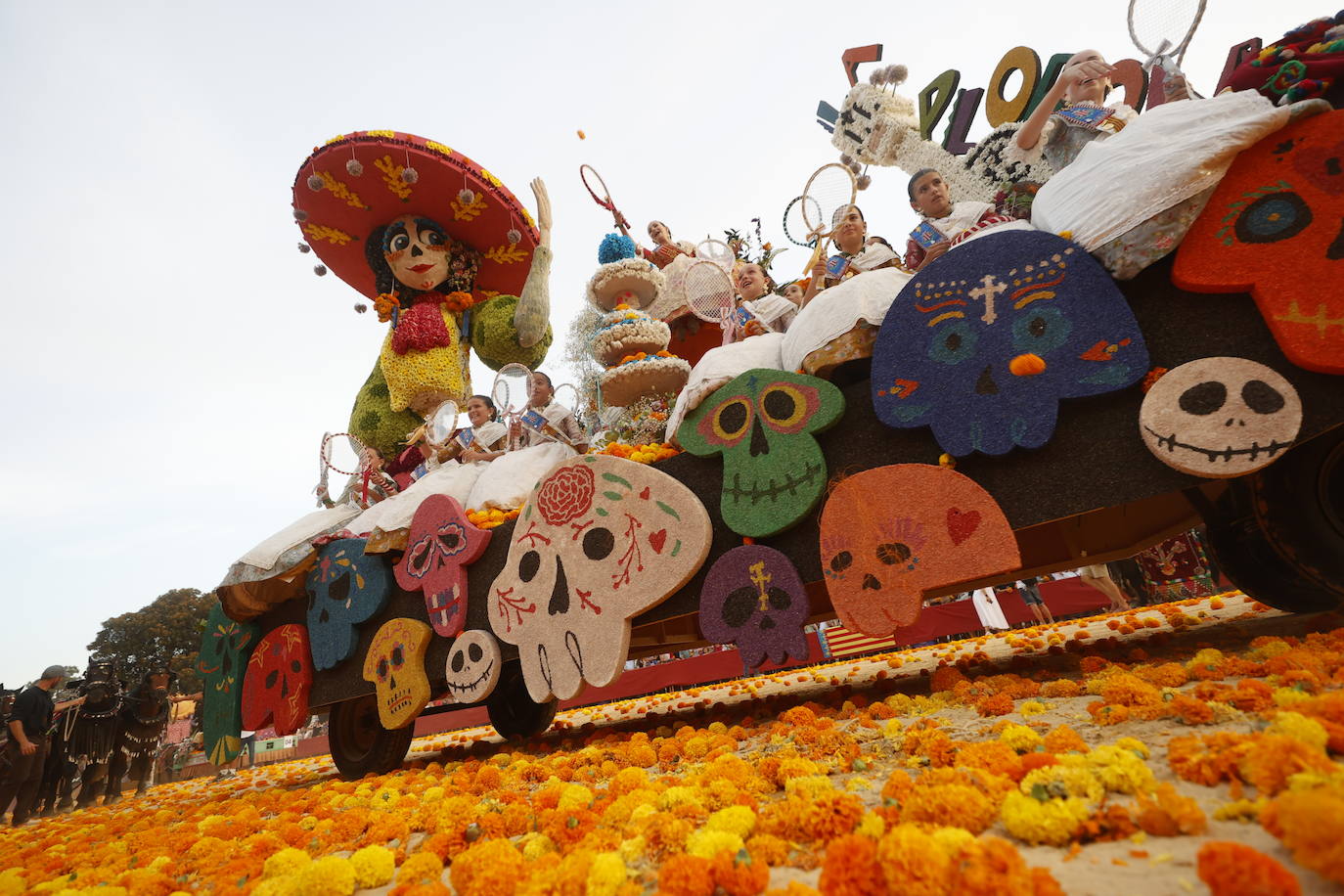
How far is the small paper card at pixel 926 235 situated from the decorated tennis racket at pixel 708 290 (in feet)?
4.72

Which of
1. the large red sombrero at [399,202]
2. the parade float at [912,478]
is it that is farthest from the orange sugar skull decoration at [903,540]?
the large red sombrero at [399,202]

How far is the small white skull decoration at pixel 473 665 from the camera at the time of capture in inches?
136

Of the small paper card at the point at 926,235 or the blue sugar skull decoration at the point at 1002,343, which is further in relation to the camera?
the small paper card at the point at 926,235

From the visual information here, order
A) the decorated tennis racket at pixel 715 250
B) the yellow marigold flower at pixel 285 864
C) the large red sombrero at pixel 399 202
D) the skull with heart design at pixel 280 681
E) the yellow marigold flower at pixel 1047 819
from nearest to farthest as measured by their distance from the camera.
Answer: the yellow marigold flower at pixel 1047 819, the yellow marigold flower at pixel 285 864, the skull with heart design at pixel 280 681, the large red sombrero at pixel 399 202, the decorated tennis racket at pixel 715 250

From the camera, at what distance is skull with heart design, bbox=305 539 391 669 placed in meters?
4.09

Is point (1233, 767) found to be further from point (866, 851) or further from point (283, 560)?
point (283, 560)

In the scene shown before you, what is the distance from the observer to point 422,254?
5.51m

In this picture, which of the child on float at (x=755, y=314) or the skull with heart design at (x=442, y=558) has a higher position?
the child on float at (x=755, y=314)

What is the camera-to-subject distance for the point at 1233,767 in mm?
1209

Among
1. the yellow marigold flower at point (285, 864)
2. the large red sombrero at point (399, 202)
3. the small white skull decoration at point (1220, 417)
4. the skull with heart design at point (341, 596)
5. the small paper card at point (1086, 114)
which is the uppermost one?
the large red sombrero at point (399, 202)

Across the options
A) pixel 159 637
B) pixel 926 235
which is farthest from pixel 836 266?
pixel 159 637

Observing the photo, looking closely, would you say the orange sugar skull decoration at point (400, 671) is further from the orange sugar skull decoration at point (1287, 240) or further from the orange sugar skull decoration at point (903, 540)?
the orange sugar skull decoration at point (1287, 240)

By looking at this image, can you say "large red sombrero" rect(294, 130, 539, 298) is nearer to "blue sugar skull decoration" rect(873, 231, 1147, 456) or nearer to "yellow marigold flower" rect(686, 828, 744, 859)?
"blue sugar skull decoration" rect(873, 231, 1147, 456)

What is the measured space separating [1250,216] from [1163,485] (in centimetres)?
94
